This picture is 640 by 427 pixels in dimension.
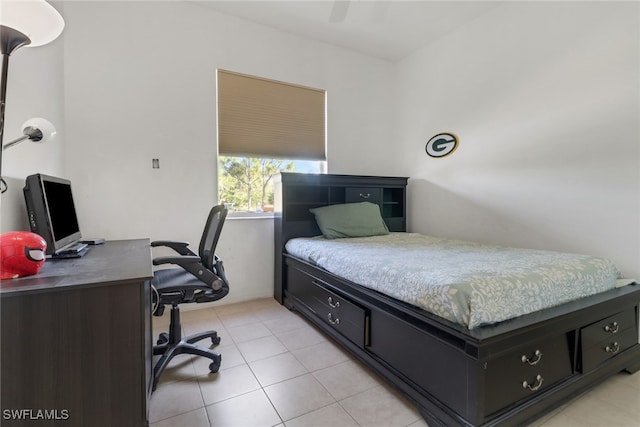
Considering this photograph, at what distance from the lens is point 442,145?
3.32 m

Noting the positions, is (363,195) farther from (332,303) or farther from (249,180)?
(332,303)

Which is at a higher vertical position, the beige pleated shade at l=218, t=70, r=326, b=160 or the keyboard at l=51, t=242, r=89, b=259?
the beige pleated shade at l=218, t=70, r=326, b=160

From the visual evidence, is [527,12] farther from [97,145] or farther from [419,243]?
[97,145]

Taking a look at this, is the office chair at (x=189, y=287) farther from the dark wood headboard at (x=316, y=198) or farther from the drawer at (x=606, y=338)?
the drawer at (x=606, y=338)

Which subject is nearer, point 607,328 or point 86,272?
point 86,272

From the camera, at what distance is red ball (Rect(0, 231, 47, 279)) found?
1052 millimetres

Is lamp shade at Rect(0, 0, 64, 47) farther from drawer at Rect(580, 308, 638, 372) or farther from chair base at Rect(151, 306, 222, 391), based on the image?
drawer at Rect(580, 308, 638, 372)

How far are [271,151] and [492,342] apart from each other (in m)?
2.65

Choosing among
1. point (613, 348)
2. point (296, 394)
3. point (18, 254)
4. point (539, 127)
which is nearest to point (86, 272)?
point (18, 254)

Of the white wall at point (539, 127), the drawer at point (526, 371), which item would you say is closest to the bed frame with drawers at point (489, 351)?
the drawer at point (526, 371)

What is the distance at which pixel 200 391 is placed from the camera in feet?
5.33

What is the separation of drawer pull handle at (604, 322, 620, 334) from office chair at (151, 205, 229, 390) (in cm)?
217

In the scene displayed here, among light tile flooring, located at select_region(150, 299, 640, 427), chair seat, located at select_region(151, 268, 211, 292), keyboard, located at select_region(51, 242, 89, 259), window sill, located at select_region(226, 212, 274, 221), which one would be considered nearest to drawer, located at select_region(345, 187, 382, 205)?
window sill, located at select_region(226, 212, 274, 221)

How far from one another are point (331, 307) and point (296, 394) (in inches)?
26.3
